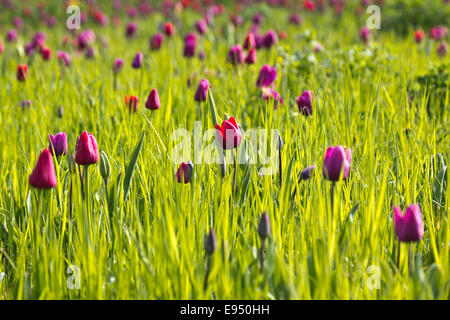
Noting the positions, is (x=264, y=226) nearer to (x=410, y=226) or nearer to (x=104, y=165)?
(x=410, y=226)

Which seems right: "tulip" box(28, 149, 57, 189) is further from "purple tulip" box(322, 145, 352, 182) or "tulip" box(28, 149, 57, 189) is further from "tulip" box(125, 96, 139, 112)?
"tulip" box(125, 96, 139, 112)

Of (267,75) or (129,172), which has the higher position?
(267,75)

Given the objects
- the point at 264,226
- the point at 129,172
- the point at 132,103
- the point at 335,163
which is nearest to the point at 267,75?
the point at 132,103

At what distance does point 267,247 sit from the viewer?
5.04ft

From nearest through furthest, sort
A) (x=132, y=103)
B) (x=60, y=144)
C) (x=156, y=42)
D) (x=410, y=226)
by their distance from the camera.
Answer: (x=410, y=226), (x=60, y=144), (x=132, y=103), (x=156, y=42)

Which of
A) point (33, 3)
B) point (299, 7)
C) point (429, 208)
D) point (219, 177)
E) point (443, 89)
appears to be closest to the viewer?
point (219, 177)

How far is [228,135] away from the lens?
155 centimetres

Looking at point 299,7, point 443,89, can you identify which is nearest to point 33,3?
point 299,7

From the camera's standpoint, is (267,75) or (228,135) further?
(267,75)

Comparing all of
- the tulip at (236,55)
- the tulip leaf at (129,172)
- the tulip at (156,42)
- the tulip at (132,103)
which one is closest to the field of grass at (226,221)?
the tulip leaf at (129,172)

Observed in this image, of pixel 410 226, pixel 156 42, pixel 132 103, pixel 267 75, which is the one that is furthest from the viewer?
pixel 156 42

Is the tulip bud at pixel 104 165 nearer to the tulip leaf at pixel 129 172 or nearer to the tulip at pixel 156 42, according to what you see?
the tulip leaf at pixel 129 172

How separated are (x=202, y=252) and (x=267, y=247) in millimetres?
191
